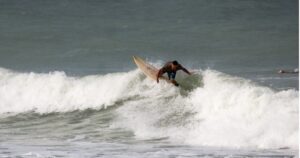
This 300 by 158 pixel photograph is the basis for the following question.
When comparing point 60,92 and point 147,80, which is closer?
point 147,80

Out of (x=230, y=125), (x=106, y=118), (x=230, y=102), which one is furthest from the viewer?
(x=106, y=118)

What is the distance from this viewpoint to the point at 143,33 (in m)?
35.3

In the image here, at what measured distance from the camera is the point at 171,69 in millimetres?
18703

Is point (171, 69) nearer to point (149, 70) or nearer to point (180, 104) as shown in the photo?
point (180, 104)

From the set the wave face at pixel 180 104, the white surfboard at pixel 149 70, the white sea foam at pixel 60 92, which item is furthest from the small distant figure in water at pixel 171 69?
the white sea foam at pixel 60 92

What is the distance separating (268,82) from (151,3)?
22.3 metres

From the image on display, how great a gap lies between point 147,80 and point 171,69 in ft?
5.03

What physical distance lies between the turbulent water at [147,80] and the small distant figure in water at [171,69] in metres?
0.26

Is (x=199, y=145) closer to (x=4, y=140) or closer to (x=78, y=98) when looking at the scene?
(x=4, y=140)

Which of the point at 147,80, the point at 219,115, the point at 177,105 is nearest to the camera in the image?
the point at 219,115

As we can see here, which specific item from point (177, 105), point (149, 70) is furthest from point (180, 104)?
point (149, 70)

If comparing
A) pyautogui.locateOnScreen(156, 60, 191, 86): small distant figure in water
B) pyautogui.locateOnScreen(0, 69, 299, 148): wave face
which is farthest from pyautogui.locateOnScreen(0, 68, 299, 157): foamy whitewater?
pyautogui.locateOnScreen(156, 60, 191, 86): small distant figure in water

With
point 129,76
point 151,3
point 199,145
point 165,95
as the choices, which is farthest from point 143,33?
point 199,145

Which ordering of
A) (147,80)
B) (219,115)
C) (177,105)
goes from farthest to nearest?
(147,80) < (177,105) < (219,115)
